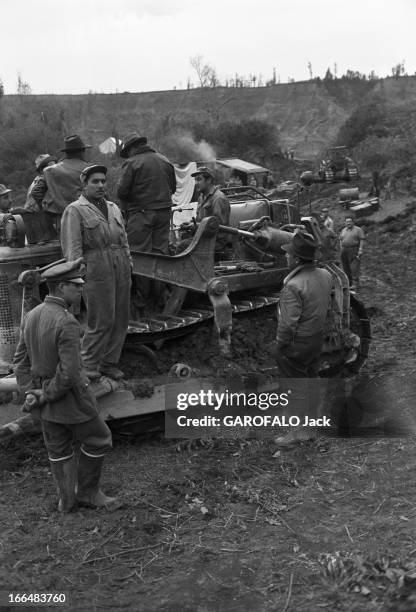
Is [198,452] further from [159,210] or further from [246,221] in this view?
[246,221]

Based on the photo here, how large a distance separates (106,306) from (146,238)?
1287mm

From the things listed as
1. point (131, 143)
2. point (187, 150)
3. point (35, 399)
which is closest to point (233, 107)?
point (187, 150)

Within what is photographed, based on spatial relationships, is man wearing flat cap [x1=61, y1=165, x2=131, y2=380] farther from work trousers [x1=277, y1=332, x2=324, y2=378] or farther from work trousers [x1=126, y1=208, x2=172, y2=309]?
work trousers [x1=277, y1=332, x2=324, y2=378]

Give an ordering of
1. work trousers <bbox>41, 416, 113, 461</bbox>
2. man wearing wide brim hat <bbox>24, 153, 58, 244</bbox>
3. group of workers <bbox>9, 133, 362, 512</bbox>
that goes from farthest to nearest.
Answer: man wearing wide brim hat <bbox>24, 153, 58, 244</bbox> → work trousers <bbox>41, 416, 113, 461</bbox> → group of workers <bbox>9, 133, 362, 512</bbox>

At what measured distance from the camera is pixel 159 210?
715 cm

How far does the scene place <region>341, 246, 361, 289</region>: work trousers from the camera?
14.0 m

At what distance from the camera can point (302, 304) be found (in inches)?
244

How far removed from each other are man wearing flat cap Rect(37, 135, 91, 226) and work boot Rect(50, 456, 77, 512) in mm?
2425

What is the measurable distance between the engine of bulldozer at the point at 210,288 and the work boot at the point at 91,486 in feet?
5.02

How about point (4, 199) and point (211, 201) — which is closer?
point (211, 201)

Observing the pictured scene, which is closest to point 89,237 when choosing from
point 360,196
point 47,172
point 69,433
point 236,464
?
point 47,172

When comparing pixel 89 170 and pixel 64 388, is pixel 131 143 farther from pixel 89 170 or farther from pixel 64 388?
pixel 64 388

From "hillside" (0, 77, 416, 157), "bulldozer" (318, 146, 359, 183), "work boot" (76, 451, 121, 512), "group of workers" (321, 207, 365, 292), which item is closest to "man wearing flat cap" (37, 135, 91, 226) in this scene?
"work boot" (76, 451, 121, 512)

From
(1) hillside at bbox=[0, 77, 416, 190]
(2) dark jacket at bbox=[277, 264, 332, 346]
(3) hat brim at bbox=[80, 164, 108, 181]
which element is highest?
(1) hillside at bbox=[0, 77, 416, 190]
